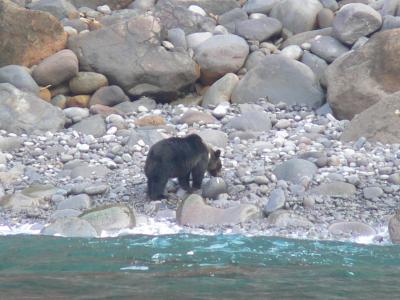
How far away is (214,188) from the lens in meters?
15.2

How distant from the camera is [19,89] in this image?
64.6ft

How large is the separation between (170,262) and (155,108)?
30.7 feet

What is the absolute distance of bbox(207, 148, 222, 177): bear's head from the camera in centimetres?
1578

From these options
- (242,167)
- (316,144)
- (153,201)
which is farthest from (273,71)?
(153,201)

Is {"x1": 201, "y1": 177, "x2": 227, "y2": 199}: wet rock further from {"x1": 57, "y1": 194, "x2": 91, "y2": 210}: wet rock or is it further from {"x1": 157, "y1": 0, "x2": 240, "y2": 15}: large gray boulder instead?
{"x1": 157, "y1": 0, "x2": 240, "y2": 15}: large gray boulder

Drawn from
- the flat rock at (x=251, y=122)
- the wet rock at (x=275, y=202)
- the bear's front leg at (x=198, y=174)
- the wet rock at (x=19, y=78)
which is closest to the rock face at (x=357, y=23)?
the flat rock at (x=251, y=122)

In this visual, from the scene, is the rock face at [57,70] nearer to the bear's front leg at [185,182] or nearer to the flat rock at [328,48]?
the flat rock at [328,48]

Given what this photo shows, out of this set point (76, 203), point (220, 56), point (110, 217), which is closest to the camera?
point (110, 217)

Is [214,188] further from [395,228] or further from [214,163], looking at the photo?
[395,228]

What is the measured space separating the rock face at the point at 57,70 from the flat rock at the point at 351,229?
8.67 meters

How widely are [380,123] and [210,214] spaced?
4.33 metres

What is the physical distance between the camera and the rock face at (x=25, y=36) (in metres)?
21.1

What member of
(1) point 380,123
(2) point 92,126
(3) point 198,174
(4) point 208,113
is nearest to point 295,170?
(3) point 198,174

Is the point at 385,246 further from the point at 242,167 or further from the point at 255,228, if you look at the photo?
the point at 242,167
